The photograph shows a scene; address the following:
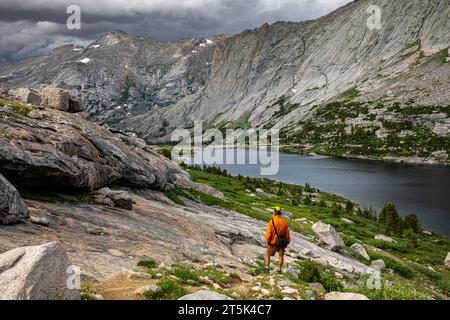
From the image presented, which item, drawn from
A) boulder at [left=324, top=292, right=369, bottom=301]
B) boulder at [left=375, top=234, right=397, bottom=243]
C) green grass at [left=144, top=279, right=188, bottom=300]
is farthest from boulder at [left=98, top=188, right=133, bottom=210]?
boulder at [left=375, top=234, right=397, bottom=243]

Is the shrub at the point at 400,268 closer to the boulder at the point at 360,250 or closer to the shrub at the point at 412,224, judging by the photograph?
the boulder at the point at 360,250

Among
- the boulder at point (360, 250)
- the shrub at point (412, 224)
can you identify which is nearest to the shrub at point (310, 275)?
the boulder at point (360, 250)

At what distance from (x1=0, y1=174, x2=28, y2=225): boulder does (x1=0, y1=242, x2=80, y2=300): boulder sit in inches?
252

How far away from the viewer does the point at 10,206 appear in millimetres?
18188

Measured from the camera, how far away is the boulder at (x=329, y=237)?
36.8 m

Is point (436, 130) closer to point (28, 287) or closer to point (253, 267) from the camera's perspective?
point (253, 267)

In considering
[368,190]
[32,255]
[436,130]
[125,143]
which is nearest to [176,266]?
[32,255]

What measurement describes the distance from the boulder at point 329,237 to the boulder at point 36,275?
92.9ft

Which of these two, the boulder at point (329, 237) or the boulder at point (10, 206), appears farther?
the boulder at point (329, 237)

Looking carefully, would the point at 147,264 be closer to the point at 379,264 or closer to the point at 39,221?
the point at 39,221

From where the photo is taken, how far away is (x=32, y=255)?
11.8 m

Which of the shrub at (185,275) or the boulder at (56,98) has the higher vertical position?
the boulder at (56,98)
